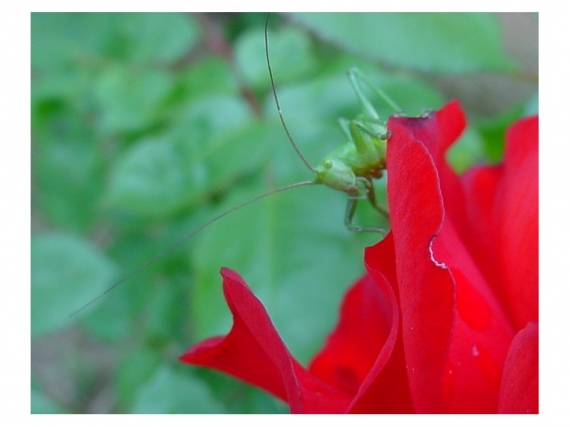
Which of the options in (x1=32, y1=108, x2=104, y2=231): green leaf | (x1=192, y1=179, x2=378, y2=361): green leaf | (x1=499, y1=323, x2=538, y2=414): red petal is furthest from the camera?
(x1=32, y1=108, x2=104, y2=231): green leaf

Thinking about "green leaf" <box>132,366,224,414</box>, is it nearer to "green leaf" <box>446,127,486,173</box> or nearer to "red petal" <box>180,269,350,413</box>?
"red petal" <box>180,269,350,413</box>

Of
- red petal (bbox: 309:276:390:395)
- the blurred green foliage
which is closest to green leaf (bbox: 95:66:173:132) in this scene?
the blurred green foliage

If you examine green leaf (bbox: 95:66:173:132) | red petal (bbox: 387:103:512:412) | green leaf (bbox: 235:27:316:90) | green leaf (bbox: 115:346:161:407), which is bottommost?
green leaf (bbox: 115:346:161:407)

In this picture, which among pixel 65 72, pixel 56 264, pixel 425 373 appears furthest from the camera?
pixel 65 72

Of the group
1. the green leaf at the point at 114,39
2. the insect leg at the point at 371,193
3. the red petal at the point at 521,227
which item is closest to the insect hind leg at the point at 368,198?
the insect leg at the point at 371,193

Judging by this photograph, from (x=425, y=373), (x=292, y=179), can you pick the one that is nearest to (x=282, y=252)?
(x=292, y=179)
